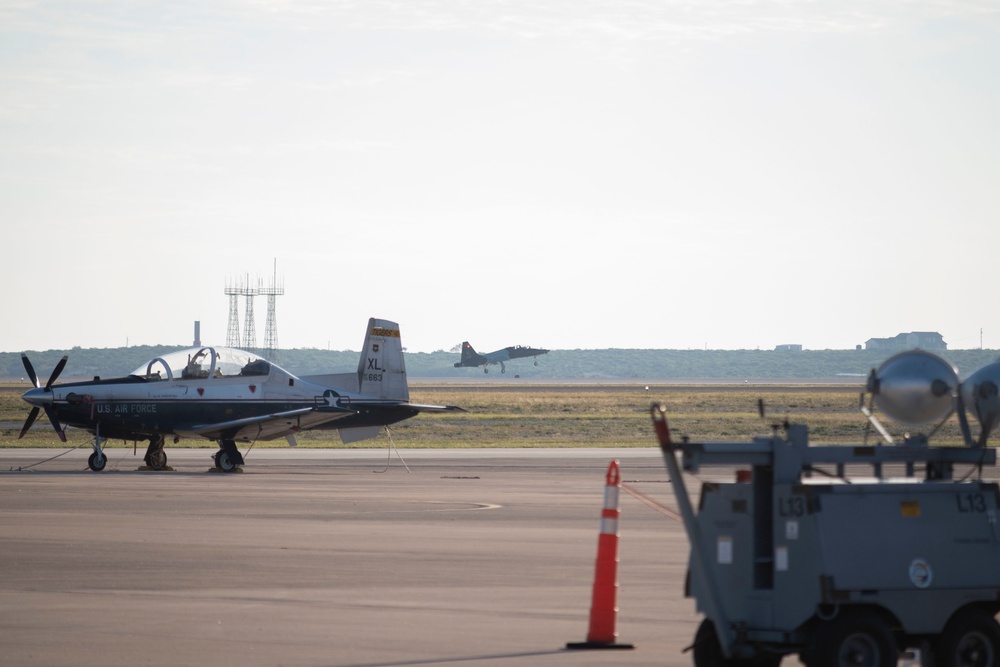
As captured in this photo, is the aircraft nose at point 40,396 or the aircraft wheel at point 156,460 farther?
the aircraft wheel at point 156,460

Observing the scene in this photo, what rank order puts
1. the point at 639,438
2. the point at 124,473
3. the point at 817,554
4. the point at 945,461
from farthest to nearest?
the point at 639,438
the point at 124,473
the point at 945,461
the point at 817,554

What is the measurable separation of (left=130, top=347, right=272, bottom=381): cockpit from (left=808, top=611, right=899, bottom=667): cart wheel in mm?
23377

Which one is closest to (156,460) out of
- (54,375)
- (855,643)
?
(54,375)

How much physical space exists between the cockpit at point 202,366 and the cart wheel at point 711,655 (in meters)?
22.6

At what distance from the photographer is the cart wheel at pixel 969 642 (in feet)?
24.3

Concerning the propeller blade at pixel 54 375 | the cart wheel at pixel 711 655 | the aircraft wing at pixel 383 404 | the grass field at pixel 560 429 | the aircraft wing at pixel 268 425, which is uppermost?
the propeller blade at pixel 54 375

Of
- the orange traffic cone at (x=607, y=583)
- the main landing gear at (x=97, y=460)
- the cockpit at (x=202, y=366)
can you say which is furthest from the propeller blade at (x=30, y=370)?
the orange traffic cone at (x=607, y=583)

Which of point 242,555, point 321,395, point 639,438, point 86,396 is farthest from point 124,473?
point 639,438

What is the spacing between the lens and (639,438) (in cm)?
4475

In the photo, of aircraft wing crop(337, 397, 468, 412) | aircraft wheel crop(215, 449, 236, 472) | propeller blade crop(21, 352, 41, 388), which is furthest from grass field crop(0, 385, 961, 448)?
aircraft wheel crop(215, 449, 236, 472)

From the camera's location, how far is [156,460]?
28.6 meters

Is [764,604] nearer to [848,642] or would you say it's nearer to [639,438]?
[848,642]

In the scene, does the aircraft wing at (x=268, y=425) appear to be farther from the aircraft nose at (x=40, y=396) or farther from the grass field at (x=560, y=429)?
the grass field at (x=560, y=429)

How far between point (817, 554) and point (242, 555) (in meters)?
8.17
